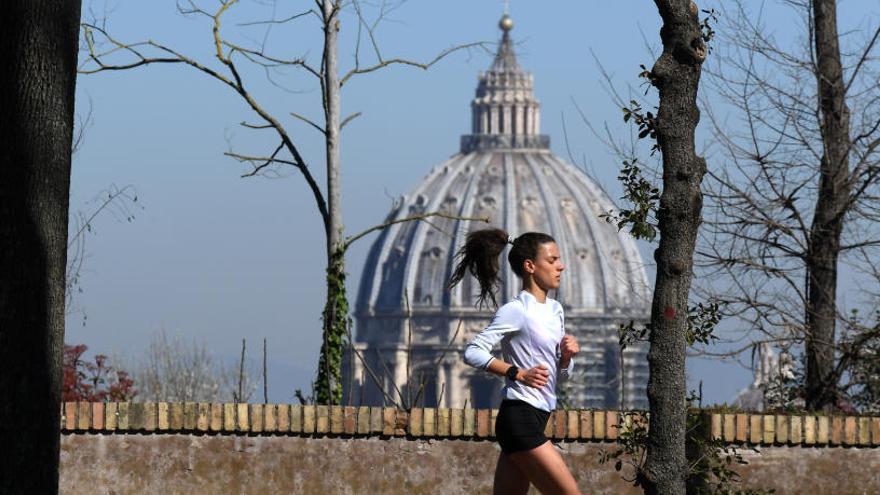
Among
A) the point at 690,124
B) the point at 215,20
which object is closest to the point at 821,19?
the point at 215,20

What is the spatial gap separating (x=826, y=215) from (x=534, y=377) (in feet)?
25.9

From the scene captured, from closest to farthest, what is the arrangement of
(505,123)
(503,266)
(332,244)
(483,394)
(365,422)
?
(365,422), (332,244), (503,266), (483,394), (505,123)

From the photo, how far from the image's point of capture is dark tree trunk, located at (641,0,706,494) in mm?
7383

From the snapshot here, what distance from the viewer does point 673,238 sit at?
7.45 m

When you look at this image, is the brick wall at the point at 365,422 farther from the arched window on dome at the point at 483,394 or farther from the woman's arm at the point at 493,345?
the arched window on dome at the point at 483,394

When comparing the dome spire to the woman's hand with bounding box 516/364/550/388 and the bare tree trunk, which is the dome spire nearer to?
the bare tree trunk

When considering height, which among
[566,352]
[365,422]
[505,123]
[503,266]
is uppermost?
[505,123]

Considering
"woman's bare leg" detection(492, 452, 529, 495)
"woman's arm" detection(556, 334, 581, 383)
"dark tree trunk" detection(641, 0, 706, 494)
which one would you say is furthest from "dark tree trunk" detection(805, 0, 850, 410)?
"woman's bare leg" detection(492, 452, 529, 495)

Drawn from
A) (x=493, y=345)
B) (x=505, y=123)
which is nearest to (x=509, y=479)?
(x=493, y=345)

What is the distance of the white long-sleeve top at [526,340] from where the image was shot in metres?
6.89

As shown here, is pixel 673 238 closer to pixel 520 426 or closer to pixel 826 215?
pixel 520 426

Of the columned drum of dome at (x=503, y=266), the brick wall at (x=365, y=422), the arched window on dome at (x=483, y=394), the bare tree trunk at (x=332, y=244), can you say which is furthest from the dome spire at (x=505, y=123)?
the brick wall at (x=365, y=422)

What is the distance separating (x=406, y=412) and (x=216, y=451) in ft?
3.66

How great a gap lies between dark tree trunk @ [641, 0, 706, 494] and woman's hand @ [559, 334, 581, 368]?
0.48 metres
